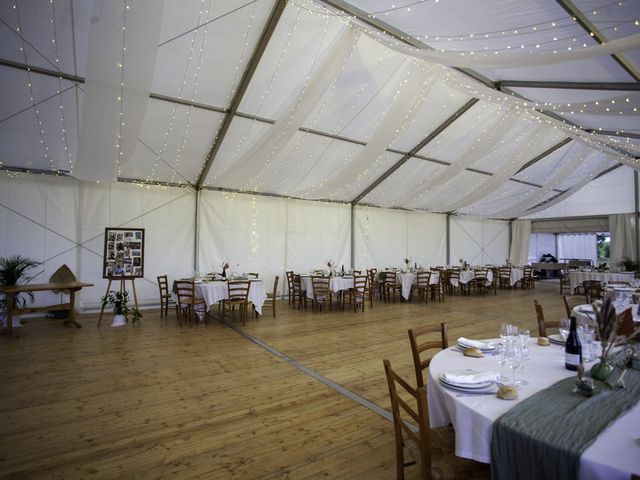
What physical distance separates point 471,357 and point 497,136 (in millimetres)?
7202

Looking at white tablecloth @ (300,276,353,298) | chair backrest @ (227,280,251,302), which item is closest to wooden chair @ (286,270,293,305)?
white tablecloth @ (300,276,353,298)

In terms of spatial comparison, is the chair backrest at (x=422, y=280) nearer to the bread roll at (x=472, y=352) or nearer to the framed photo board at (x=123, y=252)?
the framed photo board at (x=123, y=252)

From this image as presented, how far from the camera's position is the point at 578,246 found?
1683cm

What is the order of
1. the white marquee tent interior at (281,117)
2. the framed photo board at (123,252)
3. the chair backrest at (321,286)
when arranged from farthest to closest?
the chair backrest at (321,286), the framed photo board at (123,252), the white marquee tent interior at (281,117)

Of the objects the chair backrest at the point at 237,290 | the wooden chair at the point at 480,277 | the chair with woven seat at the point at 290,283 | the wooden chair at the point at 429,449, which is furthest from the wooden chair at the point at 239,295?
the wooden chair at the point at 480,277

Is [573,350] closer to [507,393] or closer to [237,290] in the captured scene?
[507,393]

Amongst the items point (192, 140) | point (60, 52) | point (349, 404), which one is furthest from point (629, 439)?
point (192, 140)

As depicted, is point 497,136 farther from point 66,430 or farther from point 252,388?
point 66,430

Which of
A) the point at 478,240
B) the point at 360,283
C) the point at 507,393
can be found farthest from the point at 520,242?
the point at 507,393

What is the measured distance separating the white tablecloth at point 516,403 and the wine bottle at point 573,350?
43mm

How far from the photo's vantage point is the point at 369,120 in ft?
24.2

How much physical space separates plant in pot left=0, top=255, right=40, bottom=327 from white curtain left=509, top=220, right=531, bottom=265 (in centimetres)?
1665

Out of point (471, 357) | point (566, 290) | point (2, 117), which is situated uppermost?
point (2, 117)

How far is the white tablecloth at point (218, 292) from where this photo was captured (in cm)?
676
